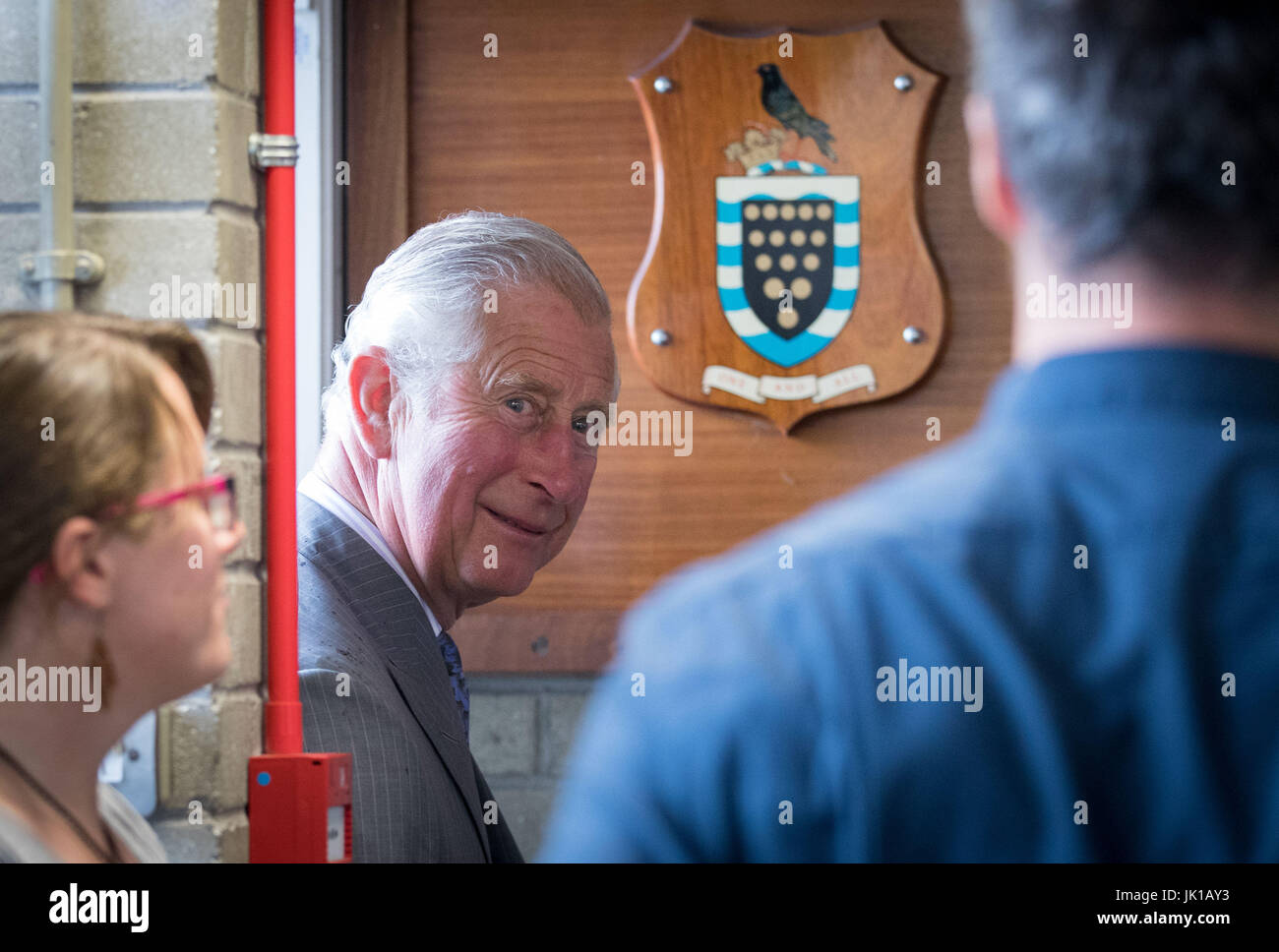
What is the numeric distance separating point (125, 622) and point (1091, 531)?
0.60 meters

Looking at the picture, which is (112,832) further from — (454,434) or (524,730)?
(524,730)

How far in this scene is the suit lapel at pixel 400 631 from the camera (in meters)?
1.11

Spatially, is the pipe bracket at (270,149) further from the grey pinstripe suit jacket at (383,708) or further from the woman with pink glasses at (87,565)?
the grey pinstripe suit jacket at (383,708)

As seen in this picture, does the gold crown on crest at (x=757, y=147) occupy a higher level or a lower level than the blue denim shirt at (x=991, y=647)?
higher

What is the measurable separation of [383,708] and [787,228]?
72 cm

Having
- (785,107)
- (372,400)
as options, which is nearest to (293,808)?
(372,400)

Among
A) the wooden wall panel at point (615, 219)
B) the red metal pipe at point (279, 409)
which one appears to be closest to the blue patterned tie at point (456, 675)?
the wooden wall panel at point (615, 219)

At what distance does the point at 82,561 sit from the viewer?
80cm

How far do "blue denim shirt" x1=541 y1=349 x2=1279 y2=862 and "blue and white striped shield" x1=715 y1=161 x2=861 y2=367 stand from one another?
863 millimetres

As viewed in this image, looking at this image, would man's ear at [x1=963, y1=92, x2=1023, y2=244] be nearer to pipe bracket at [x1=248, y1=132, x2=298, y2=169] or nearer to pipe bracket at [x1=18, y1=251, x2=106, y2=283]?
pipe bracket at [x1=248, y1=132, x2=298, y2=169]

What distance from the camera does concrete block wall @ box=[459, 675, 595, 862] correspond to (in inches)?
58.1
